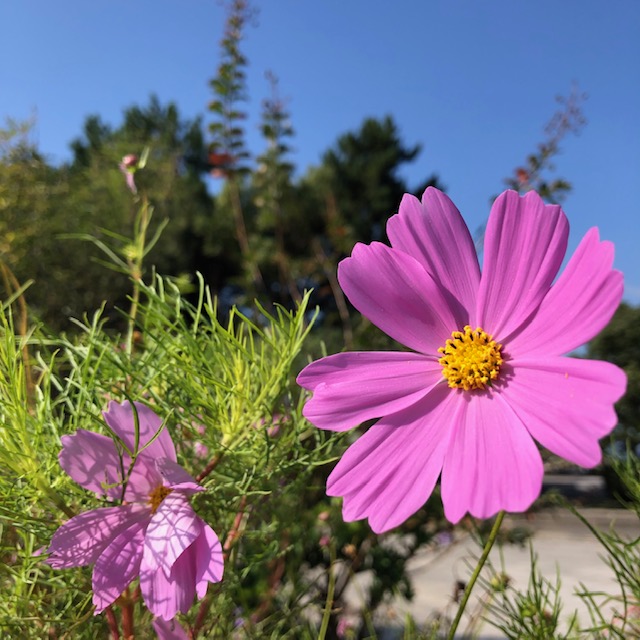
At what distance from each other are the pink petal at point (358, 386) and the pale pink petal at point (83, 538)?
75 mm

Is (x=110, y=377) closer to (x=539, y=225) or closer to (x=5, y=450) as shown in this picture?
(x=5, y=450)

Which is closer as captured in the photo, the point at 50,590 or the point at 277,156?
the point at 50,590

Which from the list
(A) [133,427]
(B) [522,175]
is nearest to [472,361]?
(A) [133,427]

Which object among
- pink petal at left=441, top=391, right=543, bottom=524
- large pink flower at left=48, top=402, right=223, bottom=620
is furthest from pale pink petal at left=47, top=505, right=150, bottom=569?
pink petal at left=441, top=391, right=543, bottom=524

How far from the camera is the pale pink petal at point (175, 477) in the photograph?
6.9 inches

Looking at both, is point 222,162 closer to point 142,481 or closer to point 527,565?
point 142,481

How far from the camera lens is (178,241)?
209 inches

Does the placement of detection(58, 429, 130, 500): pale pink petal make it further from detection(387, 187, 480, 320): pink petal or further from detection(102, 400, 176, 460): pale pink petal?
detection(387, 187, 480, 320): pink petal

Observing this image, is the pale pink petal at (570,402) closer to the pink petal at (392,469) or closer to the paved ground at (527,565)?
the pink petal at (392,469)

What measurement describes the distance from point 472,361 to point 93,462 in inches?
4.7

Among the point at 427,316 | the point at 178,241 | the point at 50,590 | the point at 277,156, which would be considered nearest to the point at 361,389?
the point at 427,316

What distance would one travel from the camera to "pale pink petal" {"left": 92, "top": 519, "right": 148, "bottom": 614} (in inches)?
6.6

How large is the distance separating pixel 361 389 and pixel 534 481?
0.19 ft

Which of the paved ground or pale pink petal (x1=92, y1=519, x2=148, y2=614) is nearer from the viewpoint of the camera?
pale pink petal (x1=92, y1=519, x2=148, y2=614)
